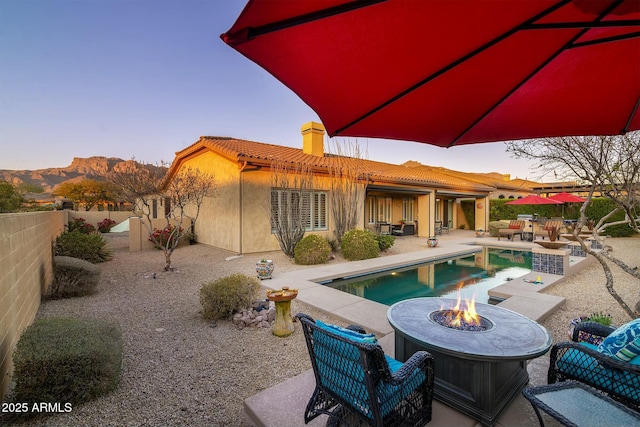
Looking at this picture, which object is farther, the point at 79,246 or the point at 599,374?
the point at 79,246

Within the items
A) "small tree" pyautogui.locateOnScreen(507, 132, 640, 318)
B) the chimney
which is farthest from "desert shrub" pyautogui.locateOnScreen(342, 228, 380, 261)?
the chimney

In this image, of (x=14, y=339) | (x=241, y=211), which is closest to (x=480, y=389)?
(x=14, y=339)

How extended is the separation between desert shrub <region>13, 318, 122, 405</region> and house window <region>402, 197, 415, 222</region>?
18.6 meters

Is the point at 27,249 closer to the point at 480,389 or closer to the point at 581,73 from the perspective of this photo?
the point at 480,389

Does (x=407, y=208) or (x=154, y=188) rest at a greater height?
(x=154, y=188)

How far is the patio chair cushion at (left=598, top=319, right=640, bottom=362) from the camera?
6.32 ft

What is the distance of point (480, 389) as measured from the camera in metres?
2.27

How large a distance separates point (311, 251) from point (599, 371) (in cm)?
759

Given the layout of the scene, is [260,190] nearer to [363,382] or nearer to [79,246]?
[79,246]

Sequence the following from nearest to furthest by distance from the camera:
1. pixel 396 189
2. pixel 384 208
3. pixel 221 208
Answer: pixel 221 208 → pixel 396 189 → pixel 384 208

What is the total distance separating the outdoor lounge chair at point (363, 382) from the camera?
1.84 metres

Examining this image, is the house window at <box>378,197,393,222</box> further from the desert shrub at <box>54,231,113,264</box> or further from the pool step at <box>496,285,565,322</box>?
the desert shrub at <box>54,231,113,264</box>

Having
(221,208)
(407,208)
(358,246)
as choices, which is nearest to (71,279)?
(221,208)

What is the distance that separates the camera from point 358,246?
1008cm
